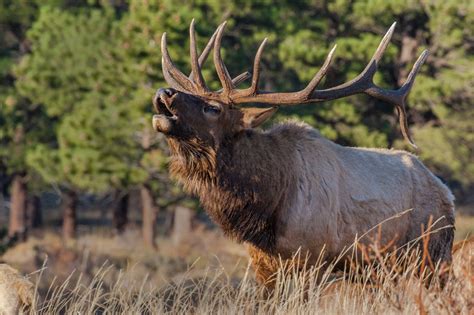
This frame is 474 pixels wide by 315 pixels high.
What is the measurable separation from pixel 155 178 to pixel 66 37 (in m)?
5.38

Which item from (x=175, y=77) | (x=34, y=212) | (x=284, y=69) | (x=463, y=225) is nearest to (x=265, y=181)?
(x=175, y=77)

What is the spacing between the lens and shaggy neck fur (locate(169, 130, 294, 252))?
28.4ft

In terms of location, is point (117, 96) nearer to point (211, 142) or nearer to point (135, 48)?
point (135, 48)

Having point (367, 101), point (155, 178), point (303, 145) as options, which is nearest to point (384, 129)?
point (367, 101)

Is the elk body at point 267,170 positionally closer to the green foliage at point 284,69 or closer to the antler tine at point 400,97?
the antler tine at point 400,97

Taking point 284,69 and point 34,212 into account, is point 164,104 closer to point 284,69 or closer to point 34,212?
point 284,69

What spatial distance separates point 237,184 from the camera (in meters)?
8.73

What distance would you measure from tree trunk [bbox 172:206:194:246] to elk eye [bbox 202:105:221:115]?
24.0 metres

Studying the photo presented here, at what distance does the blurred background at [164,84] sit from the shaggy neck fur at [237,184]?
15.3 meters

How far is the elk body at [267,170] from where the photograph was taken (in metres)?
8.61

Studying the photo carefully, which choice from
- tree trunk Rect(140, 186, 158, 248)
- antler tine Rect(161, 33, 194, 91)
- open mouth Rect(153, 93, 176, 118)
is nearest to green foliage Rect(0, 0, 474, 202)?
tree trunk Rect(140, 186, 158, 248)

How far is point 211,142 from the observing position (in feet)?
28.3

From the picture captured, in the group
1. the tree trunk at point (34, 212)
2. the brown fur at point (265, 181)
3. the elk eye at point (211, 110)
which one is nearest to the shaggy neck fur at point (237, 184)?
the brown fur at point (265, 181)

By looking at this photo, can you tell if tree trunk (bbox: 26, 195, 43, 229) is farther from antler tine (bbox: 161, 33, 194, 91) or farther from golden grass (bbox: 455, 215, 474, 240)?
antler tine (bbox: 161, 33, 194, 91)
